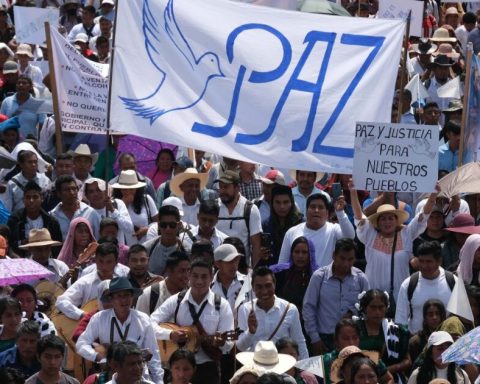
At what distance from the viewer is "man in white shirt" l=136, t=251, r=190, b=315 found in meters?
15.4

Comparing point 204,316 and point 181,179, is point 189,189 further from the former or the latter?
point 204,316

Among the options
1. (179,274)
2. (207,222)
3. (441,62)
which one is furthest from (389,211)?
(441,62)

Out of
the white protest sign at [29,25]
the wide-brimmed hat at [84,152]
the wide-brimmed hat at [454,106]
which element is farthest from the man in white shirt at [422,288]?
the white protest sign at [29,25]

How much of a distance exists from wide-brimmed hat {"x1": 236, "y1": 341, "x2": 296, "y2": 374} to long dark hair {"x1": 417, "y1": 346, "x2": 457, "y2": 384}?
1.14 metres

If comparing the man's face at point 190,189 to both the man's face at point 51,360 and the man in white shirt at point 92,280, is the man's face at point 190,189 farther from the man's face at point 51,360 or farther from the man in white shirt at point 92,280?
the man's face at point 51,360

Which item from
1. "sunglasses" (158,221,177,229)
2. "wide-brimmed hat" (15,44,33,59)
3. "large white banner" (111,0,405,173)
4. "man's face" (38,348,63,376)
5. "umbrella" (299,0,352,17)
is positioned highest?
"large white banner" (111,0,405,173)

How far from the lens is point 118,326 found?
1445 cm

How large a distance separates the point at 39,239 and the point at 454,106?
691 centimetres

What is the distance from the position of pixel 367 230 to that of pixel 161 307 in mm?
2345

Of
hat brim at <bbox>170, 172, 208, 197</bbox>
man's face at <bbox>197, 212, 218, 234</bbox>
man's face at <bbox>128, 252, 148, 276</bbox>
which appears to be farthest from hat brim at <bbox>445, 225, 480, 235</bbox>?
man's face at <bbox>128, 252, 148, 276</bbox>

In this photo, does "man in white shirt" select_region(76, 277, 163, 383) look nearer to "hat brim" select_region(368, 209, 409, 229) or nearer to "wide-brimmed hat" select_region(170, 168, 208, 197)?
"hat brim" select_region(368, 209, 409, 229)

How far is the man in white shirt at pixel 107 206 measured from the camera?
17297mm

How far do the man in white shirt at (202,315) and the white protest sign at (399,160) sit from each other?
1575 millimetres

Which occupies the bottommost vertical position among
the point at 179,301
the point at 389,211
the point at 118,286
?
the point at 179,301
